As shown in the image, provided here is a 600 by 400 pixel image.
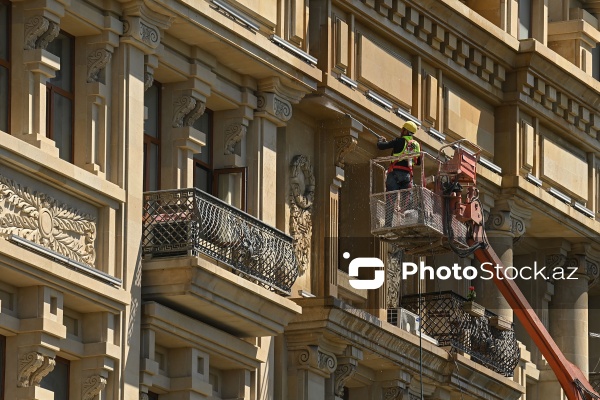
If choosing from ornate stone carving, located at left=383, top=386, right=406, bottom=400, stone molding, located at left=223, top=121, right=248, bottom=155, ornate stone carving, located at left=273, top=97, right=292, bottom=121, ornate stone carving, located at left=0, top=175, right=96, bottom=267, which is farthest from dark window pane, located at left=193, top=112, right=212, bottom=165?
ornate stone carving, located at left=383, top=386, right=406, bottom=400

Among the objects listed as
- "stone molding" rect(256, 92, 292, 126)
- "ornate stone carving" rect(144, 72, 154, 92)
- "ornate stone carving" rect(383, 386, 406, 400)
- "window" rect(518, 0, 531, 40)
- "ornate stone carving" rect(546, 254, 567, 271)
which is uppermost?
"window" rect(518, 0, 531, 40)

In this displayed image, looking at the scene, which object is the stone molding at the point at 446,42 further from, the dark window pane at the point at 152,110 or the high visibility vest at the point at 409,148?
the dark window pane at the point at 152,110

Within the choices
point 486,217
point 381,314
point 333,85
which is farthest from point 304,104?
point 486,217

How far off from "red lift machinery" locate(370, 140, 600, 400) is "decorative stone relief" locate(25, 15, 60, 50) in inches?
326

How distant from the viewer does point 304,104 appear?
50531 mm

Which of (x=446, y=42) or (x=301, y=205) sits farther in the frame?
(x=446, y=42)

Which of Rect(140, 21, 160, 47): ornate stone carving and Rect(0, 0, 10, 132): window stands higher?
Rect(140, 21, 160, 47): ornate stone carving

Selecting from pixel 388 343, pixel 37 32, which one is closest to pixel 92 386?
pixel 37 32

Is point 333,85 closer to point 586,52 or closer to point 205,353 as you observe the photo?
point 205,353

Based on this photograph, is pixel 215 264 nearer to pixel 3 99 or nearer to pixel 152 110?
pixel 152 110

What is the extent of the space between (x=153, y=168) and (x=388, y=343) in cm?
716

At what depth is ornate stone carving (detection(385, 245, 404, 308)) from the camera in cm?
5375

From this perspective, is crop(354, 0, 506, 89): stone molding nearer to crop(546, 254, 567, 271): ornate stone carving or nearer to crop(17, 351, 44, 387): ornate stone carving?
crop(546, 254, 567, 271): ornate stone carving

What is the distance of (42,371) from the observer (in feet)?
137
